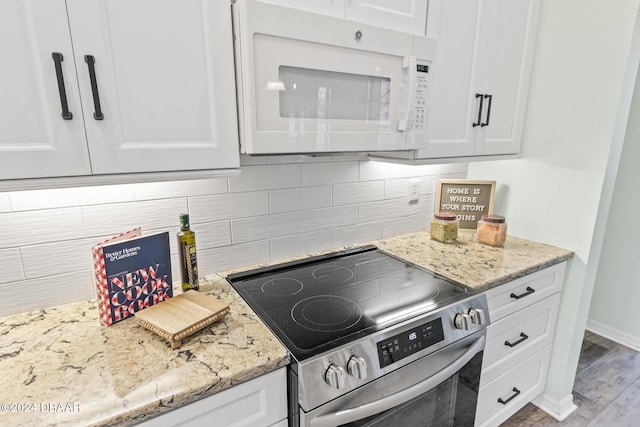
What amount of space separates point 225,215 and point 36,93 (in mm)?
685

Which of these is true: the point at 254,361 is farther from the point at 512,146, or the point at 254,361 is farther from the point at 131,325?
the point at 512,146

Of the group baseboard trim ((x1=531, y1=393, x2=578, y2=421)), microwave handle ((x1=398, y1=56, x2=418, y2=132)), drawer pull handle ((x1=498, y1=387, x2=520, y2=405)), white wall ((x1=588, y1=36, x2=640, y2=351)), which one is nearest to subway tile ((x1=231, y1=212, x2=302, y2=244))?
microwave handle ((x1=398, y1=56, x2=418, y2=132))

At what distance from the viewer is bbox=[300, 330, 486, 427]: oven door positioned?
0.90m

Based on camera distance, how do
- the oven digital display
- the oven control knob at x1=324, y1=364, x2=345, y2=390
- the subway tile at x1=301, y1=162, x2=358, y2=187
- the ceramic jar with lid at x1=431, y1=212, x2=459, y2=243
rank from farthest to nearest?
the ceramic jar with lid at x1=431, y1=212, x2=459, y2=243 < the subway tile at x1=301, y1=162, x2=358, y2=187 < the oven digital display < the oven control knob at x1=324, y1=364, x2=345, y2=390

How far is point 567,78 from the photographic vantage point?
5.07 ft

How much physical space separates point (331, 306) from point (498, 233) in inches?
39.6

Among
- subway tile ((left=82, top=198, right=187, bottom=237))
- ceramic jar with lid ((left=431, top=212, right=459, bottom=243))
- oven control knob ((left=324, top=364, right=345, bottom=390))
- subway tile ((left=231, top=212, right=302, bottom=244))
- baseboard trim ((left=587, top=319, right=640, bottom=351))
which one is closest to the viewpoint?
oven control knob ((left=324, top=364, right=345, bottom=390))

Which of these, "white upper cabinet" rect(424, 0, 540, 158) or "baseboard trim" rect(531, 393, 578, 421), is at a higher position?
"white upper cabinet" rect(424, 0, 540, 158)

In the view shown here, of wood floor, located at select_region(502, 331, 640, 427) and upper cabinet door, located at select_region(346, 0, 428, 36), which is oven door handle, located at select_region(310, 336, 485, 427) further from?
upper cabinet door, located at select_region(346, 0, 428, 36)

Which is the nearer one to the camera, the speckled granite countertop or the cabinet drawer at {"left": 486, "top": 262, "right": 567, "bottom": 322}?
the speckled granite countertop

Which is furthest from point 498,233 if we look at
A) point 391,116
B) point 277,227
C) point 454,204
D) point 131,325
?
point 131,325

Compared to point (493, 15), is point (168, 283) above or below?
below

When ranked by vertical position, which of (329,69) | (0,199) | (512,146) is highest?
(329,69)

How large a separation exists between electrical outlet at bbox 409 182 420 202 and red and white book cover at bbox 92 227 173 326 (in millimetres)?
1224
